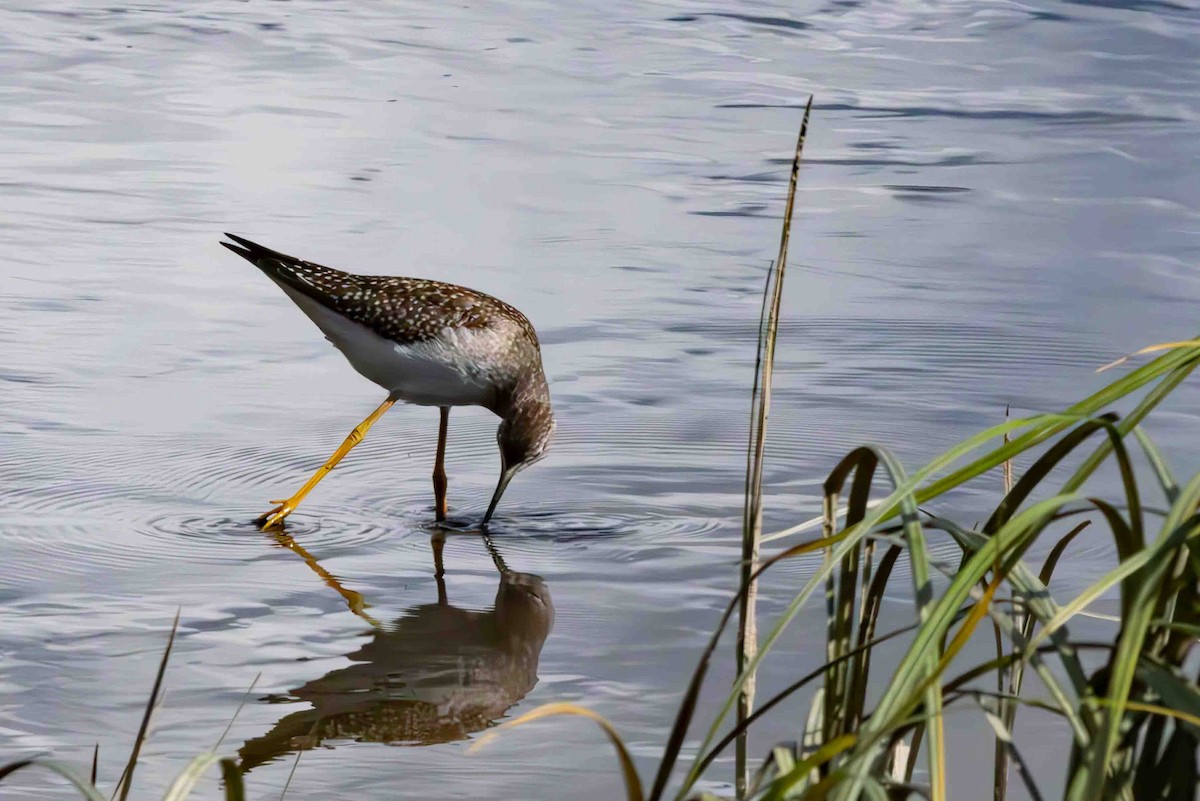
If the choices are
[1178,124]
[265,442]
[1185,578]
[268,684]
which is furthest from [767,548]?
[1178,124]

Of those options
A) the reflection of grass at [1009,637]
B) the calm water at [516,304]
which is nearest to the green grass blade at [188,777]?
the reflection of grass at [1009,637]

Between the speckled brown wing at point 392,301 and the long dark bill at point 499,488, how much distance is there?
0.62m

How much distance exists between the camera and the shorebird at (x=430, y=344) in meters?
6.19

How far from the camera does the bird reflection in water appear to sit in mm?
3908

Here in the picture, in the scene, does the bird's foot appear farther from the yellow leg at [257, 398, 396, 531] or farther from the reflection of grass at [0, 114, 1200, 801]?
the reflection of grass at [0, 114, 1200, 801]

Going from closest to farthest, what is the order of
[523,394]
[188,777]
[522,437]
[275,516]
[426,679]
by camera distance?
[188,777]
[426,679]
[275,516]
[522,437]
[523,394]

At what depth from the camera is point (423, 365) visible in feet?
20.3

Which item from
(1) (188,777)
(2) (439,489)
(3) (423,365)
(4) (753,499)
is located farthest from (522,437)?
(1) (188,777)

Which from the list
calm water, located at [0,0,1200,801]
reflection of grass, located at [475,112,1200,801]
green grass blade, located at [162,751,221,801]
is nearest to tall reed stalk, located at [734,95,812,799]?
reflection of grass, located at [475,112,1200,801]

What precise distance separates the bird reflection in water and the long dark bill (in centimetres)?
67

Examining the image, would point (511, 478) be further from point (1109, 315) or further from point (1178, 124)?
point (1178, 124)

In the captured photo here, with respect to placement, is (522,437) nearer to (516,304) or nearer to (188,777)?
(516,304)

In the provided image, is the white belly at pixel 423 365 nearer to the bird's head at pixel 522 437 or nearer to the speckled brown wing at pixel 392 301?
the speckled brown wing at pixel 392 301

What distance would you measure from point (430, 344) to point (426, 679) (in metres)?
2.16
